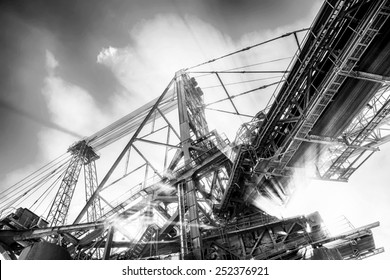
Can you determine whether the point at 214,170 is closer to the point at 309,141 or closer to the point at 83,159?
the point at 309,141

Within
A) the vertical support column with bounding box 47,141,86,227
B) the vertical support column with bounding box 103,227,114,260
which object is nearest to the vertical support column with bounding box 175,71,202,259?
the vertical support column with bounding box 103,227,114,260

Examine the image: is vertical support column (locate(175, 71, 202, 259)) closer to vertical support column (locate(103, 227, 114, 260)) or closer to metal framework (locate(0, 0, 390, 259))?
metal framework (locate(0, 0, 390, 259))

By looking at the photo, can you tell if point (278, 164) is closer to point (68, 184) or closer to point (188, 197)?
point (188, 197)

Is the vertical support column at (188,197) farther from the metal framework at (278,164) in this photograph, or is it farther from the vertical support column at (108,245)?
the vertical support column at (108,245)

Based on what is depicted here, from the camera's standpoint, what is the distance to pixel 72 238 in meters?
16.4

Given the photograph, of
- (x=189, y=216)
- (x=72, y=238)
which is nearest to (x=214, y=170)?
(x=189, y=216)

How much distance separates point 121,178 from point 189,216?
8.39 m

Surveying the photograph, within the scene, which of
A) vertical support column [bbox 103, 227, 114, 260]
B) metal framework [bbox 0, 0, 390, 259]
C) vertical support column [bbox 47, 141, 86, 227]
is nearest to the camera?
metal framework [bbox 0, 0, 390, 259]

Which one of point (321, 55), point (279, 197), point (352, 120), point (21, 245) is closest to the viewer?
point (321, 55)

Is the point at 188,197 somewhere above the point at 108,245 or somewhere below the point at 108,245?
above

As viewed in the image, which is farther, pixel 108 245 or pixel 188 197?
pixel 108 245

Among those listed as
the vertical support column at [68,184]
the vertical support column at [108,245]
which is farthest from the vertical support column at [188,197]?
the vertical support column at [68,184]

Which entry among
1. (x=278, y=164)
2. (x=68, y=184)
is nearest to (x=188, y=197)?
(x=278, y=164)
